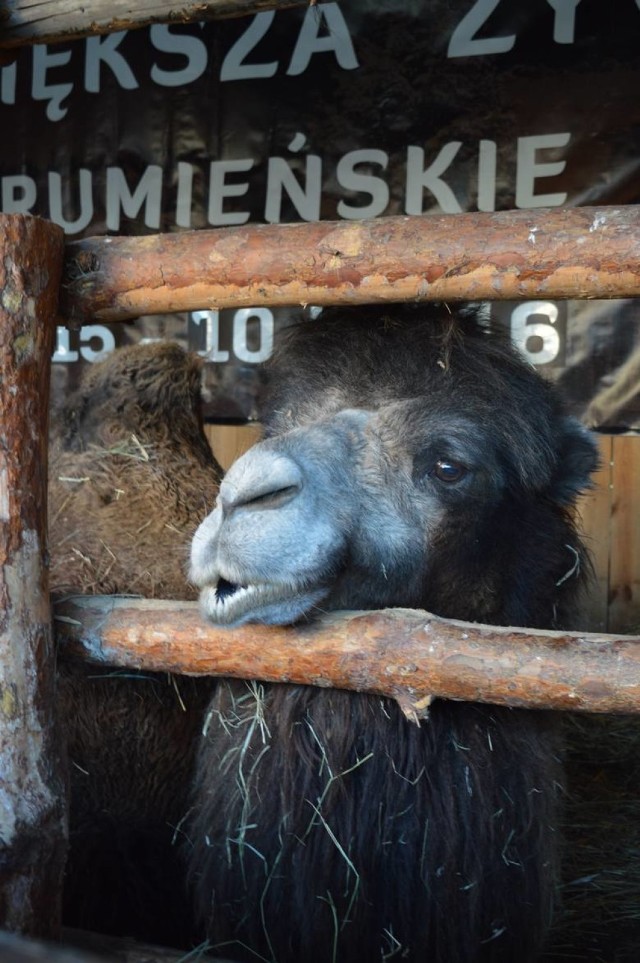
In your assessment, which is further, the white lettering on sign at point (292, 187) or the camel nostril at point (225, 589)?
the white lettering on sign at point (292, 187)

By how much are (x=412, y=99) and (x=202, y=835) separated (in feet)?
14.6

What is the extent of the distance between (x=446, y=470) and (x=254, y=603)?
2.15 feet

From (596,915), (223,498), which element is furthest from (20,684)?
(596,915)

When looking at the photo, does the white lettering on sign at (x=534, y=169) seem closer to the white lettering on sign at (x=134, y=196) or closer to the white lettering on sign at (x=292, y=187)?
the white lettering on sign at (x=292, y=187)

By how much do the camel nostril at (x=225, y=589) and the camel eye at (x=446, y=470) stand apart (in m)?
0.65

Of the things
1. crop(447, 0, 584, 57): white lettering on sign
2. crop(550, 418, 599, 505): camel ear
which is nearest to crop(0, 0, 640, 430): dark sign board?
crop(447, 0, 584, 57): white lettering on sign

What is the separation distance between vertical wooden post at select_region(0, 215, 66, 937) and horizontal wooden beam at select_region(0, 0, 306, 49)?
29.8 inches

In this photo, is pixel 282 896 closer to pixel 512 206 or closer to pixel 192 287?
pixel 192 287

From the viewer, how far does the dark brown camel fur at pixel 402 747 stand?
100 inches

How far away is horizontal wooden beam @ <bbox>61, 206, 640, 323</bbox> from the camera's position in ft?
6.72

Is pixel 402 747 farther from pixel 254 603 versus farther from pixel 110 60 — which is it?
pixel 110 60

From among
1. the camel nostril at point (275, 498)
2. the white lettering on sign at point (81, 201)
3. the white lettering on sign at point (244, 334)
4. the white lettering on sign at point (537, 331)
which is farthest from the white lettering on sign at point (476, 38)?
the camel nostril at point (275, 498)

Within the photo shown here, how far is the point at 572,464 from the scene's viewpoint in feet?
9.56

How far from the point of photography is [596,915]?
3.30m
